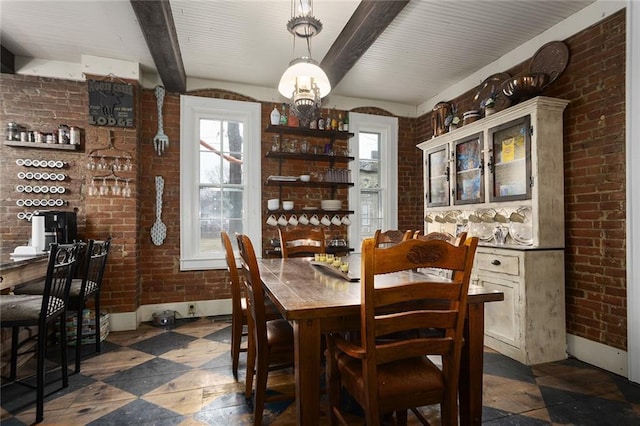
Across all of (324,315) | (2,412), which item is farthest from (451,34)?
(2,412)

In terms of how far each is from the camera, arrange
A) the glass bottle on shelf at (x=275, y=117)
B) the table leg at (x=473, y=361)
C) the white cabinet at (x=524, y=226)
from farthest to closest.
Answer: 1. the glass bottle on shelf at (x=275, y=117)
2. the white cabinet at (x=524, y=226)
3. the table leg at (x=473, y=361)

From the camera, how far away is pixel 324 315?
1.29m

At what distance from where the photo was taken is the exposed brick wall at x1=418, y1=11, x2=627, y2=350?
2.45 m

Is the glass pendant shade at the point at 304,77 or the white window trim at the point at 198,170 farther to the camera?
the white window trim at the point at 198,170

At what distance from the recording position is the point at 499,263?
2.85 meters

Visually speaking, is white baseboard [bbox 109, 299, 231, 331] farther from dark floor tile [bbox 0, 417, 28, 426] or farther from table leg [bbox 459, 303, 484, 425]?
table leg [bbox 459, 303, 484, 425]

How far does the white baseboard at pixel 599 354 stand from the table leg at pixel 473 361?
1.71m

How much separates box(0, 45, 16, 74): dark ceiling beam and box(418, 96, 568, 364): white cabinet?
4797 millimetres

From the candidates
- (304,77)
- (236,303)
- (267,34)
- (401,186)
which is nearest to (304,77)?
(304,77)

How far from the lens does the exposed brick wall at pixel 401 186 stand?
2.50 meters

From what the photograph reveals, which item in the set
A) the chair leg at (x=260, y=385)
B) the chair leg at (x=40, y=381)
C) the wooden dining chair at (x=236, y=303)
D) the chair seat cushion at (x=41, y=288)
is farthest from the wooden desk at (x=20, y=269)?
the chair leg at (x=260, y=385)

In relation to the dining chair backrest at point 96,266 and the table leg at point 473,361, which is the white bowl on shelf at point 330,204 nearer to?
the dining chair backrest at point 96,266

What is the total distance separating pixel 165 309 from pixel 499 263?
3.62 meters

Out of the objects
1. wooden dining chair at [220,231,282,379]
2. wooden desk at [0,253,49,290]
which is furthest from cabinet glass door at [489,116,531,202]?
wooden desk at [0,253,49,290]
